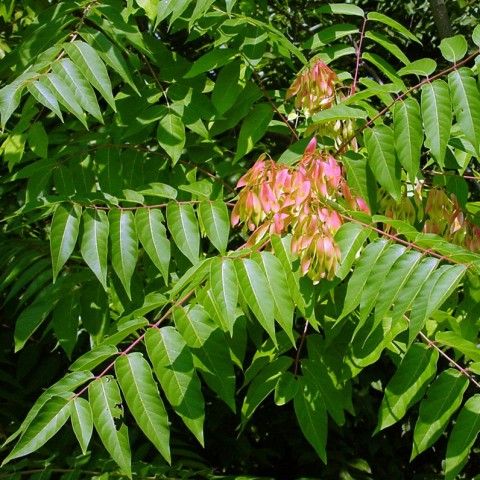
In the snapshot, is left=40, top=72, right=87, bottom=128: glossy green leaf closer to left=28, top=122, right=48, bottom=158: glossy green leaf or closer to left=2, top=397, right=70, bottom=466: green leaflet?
left=28, top=122, right=48, bottom=158: glossy green leaf

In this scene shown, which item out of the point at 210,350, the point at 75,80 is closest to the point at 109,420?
the point at 210,350

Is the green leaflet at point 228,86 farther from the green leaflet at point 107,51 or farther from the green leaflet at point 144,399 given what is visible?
the green leaflet at point 144,399

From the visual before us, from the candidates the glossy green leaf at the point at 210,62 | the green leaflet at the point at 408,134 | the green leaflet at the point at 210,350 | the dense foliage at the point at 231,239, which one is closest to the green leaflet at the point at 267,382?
the dense foliage at the point at 231,239

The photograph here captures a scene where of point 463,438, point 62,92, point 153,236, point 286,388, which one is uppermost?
point 62,92

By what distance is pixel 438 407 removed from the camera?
1875mm

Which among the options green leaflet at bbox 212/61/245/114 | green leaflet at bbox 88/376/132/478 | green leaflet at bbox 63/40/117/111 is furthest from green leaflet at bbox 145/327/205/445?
green leaflet at bbox 212/61/245/114

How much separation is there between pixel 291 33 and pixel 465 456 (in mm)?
2795

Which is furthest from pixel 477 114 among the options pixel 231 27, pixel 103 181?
pixel 103 181

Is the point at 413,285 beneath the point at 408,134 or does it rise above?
beneath

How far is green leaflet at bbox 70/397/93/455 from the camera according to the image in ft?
5.74

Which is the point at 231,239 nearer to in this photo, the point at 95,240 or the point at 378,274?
the point at 95,240

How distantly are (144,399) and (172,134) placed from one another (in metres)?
0.92

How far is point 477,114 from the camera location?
80.6 inches

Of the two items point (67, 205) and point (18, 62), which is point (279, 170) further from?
point (18, 62)
